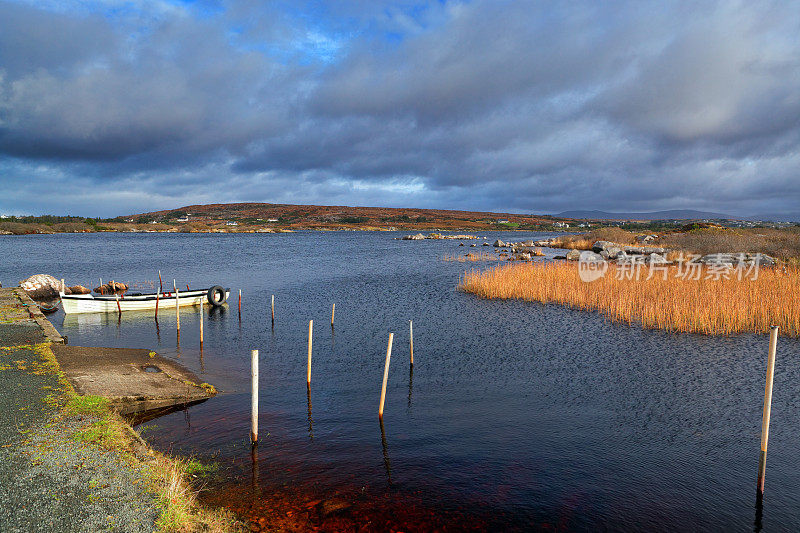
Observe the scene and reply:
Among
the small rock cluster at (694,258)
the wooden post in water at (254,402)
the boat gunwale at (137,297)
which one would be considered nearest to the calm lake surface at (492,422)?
the wooden post in water at (254,402)

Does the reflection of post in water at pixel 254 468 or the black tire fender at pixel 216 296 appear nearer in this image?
the reflection of post in water at pixel 254 468

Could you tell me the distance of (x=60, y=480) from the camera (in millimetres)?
8375

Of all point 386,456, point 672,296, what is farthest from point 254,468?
point 672,296

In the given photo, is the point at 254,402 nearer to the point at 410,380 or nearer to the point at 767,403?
the point at 410,380

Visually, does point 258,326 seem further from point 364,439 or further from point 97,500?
point 97,500

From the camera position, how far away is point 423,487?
35.8 ft

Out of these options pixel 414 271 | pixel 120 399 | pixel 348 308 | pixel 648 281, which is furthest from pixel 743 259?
pixel 120 399

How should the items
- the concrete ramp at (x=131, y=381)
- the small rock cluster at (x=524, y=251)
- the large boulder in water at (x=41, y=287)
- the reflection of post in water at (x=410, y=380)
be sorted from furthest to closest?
the small rock cluster at (x=524, y=251), the large boulder in water at (x=41, y=287), the reflection of post in water at (x=410, y=380), the concrete ramp at (x=131, y=381)

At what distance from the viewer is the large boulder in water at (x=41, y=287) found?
36875mm

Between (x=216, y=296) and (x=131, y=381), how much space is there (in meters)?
18.9

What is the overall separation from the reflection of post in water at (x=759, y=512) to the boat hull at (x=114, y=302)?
2800 centimetres

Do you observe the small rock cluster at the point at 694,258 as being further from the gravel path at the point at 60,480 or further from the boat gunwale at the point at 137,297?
the gravel path at the point at 60,480

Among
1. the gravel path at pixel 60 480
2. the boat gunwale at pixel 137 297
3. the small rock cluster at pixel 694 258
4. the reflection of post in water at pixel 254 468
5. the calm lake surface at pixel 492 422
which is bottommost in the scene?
the calm lake surface at pixel 492 422

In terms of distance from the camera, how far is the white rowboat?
30.3 meters
